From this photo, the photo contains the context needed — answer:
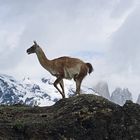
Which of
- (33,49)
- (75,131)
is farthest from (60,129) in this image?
(33,49)

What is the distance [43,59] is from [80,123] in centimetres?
1405

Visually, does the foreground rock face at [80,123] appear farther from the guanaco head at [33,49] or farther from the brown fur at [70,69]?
the guanaco head at [33,49]

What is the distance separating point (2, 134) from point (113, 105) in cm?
341

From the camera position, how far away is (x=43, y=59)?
30047 millimetres

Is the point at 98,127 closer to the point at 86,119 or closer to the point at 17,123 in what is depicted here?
the point at 86,119

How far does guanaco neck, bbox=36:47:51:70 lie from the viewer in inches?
1142

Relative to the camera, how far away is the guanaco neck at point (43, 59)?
2901 centimetres

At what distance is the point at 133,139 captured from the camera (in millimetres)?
16016

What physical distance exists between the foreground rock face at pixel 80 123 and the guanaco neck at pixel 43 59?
37.9 feet

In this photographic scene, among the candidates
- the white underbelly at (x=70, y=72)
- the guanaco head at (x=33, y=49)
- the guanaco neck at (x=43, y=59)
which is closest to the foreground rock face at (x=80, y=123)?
the white underbelly at (x=70, y=72)

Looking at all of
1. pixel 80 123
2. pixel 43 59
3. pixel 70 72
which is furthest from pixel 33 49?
pixel 80 123

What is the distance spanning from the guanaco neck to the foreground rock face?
1155 centimetres

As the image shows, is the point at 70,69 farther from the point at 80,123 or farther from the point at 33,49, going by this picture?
the point at 80,123

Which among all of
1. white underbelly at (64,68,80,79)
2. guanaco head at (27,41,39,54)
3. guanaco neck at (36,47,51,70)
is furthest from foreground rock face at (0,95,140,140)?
guanaco head at (27,41,39,54)
